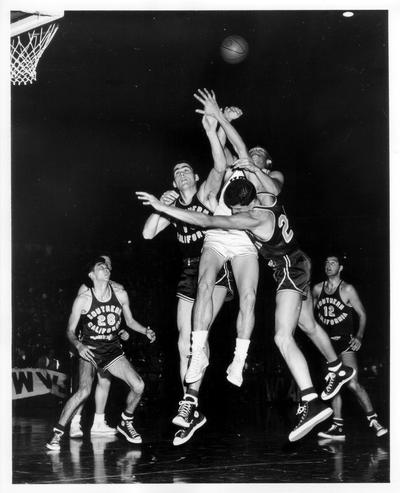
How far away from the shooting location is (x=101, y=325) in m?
7.46

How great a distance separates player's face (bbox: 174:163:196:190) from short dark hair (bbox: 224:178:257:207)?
638 mm

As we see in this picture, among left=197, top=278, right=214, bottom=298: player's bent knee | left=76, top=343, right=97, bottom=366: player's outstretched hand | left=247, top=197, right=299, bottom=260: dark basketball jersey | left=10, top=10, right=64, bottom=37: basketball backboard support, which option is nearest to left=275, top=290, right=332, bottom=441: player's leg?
left=247, top=197, right=299, bottom=260: dark basketball jersey

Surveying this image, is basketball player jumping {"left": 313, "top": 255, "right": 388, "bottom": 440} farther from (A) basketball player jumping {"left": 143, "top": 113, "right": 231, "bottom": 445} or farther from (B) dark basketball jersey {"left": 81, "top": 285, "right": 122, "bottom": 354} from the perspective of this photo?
(B) dark basketball jersey {"left": 81, "top": 285, "right": 122, "bottom": 354}

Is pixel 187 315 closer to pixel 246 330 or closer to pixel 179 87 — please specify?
pixel 246 330

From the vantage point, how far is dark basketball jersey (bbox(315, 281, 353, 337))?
26.0 ft

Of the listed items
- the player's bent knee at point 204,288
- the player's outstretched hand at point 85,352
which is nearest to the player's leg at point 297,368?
the player's bent knee at point 204,288

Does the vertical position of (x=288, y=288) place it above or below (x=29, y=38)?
below

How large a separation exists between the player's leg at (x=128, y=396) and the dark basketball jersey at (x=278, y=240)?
1794mm

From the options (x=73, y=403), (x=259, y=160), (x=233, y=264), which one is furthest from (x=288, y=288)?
(x=73, y=403)

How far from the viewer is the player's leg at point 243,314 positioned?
22.0ft

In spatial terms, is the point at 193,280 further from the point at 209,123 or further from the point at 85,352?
the point at 209,123

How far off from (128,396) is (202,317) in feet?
3.97

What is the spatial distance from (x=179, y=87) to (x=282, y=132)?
1.69 metres
